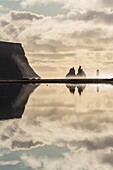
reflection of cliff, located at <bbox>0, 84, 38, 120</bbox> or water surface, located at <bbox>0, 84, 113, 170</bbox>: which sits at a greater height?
water surface, located at <bbox>0, 84, 113, 170</bbox>

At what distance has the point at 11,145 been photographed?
18.6m

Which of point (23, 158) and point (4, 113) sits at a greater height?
point (23, 158)

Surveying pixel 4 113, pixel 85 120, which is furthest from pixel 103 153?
pixel 4 113

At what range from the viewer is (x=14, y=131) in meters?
23.0

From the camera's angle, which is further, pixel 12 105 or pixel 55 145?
pixel 12 105

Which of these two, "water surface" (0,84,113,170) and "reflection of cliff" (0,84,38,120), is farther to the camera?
"reflection of cliff" (0,84,38,120)

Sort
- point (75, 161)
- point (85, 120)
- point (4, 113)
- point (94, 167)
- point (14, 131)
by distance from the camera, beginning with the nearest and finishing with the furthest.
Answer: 1. point (94, 167)
2. point (75, 161)
3. point (14, 131)
4. point (85, 120)
5. point (4, 113)

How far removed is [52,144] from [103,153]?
2817 millimetres

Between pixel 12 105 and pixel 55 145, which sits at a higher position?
pixel 55 145

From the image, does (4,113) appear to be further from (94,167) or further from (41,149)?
(94,167)

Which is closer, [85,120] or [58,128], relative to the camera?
[58,128]

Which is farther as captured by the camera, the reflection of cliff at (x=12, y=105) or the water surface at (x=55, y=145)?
the reflection of cliff at (x=12, y=105)

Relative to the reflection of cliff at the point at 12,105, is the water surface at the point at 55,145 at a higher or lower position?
higher

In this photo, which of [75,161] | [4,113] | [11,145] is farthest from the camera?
[4,113]
